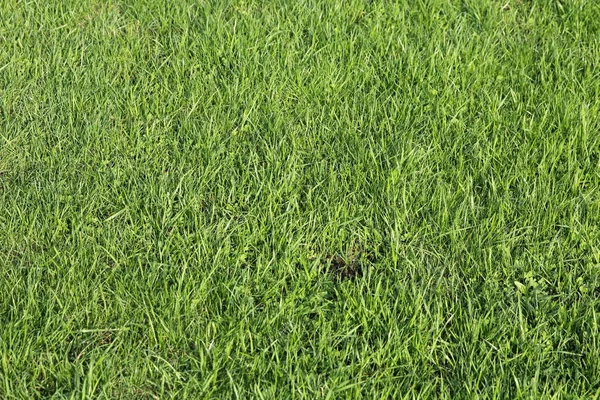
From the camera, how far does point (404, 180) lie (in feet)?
11.7

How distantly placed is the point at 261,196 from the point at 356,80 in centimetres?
95

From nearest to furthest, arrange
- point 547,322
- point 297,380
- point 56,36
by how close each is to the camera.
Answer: point 297,380, point 547,322, point 56,36

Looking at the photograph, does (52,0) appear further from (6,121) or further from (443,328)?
(443,328)

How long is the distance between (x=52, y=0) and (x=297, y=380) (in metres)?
2.89

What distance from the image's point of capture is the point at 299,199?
11.7ft

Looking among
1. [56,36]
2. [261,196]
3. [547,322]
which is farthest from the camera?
[56,36]

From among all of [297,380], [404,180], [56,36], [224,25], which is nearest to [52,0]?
[56,36]

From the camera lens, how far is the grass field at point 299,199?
2.89 metres

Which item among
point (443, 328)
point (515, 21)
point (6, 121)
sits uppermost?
point (515, 21)

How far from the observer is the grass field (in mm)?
2887

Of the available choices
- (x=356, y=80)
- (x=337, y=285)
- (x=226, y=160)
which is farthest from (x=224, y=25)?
(x=337, y=285)

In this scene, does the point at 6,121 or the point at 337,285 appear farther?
the point at 6,121

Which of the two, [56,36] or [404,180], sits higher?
[404,180]

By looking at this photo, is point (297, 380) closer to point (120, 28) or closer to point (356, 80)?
point (356, 80)
